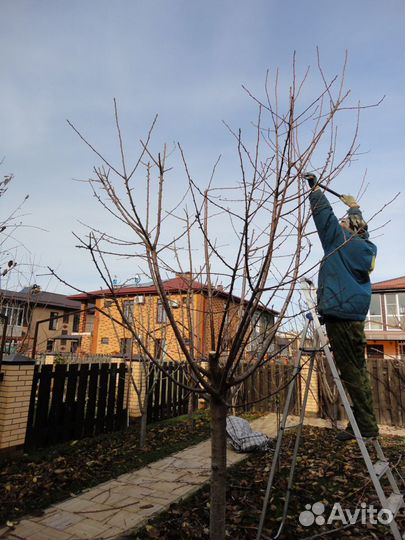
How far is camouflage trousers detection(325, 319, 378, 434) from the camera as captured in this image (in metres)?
2.59

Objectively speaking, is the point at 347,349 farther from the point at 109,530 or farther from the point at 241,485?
the point at 109,530

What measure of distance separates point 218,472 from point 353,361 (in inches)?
55.2

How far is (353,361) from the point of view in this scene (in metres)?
2.66

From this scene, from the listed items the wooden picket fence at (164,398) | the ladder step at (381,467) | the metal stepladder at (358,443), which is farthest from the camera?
the wooden picket fence at (164,398)

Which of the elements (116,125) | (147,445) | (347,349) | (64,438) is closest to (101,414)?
(64,438)

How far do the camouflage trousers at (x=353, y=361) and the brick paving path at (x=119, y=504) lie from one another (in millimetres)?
→ 2045

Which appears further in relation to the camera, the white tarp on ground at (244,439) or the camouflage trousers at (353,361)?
the white tarp on ground at (244,439)

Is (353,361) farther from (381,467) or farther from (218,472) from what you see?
(218,472)

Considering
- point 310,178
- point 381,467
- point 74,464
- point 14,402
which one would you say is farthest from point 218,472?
point 14,402

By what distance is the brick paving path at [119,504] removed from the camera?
108 inches

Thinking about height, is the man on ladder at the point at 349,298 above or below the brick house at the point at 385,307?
below
